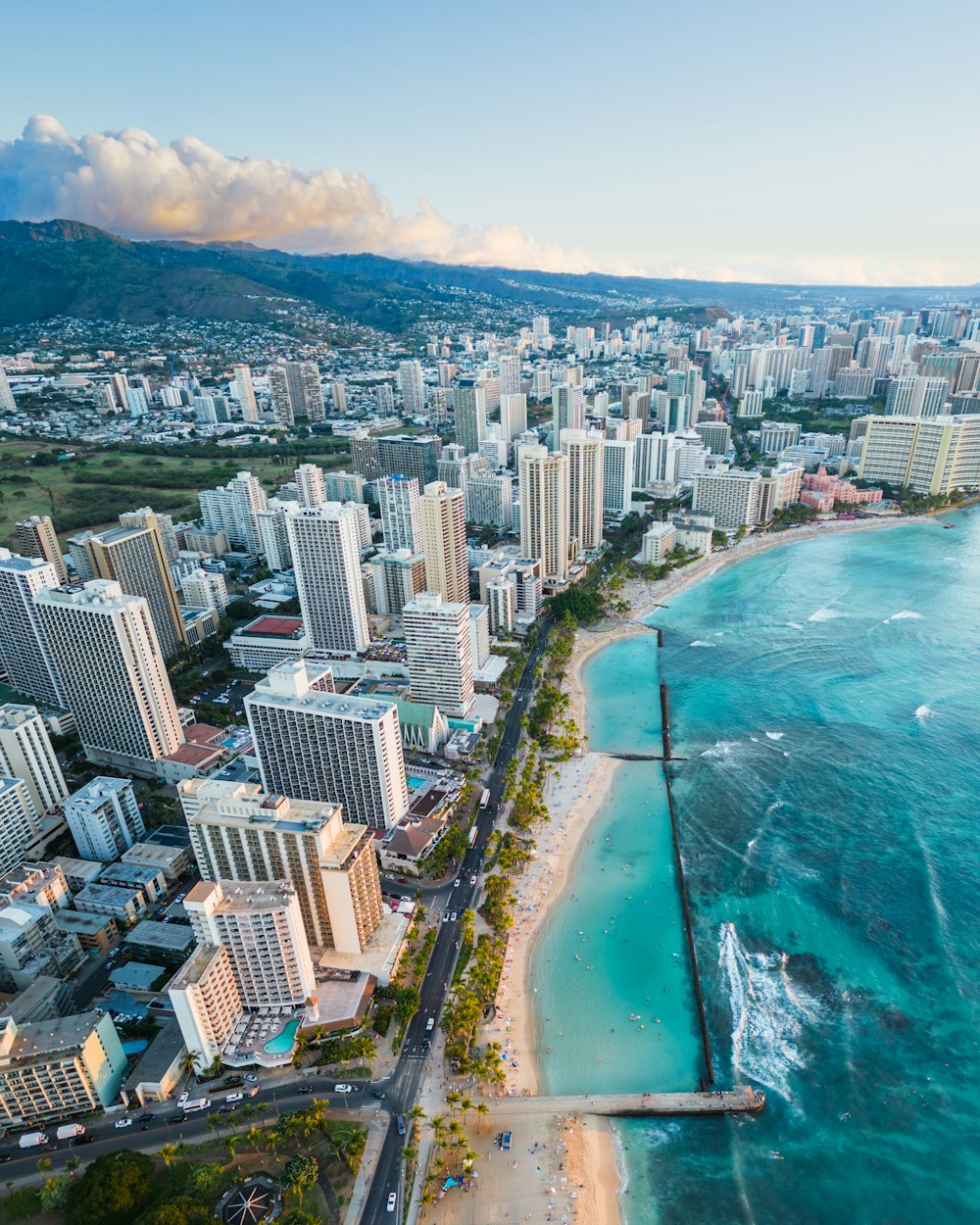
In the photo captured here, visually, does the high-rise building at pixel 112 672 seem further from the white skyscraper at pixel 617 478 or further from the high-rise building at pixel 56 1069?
the white skyscraper at pixel 617 478

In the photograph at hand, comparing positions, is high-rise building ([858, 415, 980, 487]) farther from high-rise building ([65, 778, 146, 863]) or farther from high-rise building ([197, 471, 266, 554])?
high-rise building ([65, 778, 146, 863])

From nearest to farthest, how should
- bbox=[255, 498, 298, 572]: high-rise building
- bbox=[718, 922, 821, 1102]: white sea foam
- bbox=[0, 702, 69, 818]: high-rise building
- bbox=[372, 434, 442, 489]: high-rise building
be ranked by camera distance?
1. bbox=[718, 922, 821, 1102]: white sea foam
2. bbox=[0, 702, 69, 818]: high-rise building
3. bbox=[255, 498, 298, 572]: high-rise building
4. bbox=[372, 434, 442, 489]: high-rise building

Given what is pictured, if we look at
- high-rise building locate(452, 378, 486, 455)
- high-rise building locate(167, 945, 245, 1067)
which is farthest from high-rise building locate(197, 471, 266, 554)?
high-rise building locate(167, 945, 245, 1067)

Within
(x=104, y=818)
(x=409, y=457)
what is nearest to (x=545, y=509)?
(x=409, y=457)

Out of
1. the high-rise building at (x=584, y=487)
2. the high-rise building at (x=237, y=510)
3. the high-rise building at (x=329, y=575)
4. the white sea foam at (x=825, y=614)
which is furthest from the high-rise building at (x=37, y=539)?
the white sea foam at (x=825, y=614)

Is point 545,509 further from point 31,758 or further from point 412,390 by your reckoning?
point 412,390

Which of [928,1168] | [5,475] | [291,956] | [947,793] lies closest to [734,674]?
[947,793]

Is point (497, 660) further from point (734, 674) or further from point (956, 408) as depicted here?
point (956, 408)
